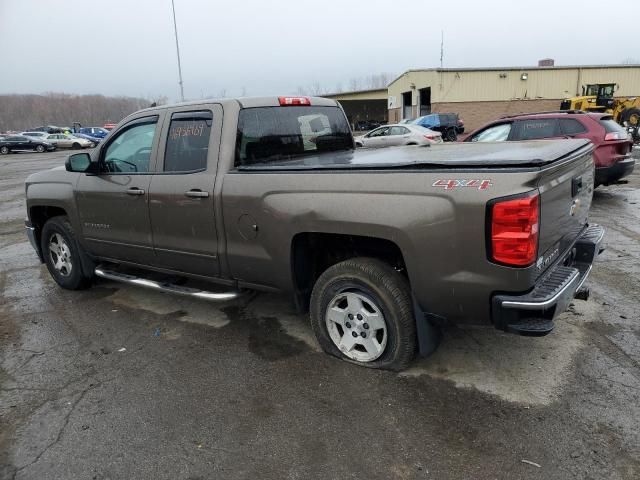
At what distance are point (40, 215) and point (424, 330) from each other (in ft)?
15.3

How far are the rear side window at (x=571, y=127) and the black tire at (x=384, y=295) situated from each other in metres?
6.81

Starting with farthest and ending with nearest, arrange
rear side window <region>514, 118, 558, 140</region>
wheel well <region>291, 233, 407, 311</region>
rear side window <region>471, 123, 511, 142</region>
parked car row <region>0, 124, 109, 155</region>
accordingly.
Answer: parked car row <region>0, 124, 109, 155</region> → rear side window <region>471, 123, 511, 142</region> → rear side window <region>514, 118, 558, 140</region> → wheel well <region>291, 233, 407, 311</region>

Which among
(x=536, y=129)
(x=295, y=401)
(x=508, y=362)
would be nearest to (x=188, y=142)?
(x=295, y=401)

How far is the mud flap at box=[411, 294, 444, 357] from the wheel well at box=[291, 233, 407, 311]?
314 millimetres

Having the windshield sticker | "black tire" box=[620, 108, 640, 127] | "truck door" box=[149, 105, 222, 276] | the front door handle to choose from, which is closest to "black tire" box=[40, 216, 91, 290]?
"truck door" box=[149, 105, 222, 276]

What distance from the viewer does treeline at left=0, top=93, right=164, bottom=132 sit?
111 meters

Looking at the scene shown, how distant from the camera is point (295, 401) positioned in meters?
3.19

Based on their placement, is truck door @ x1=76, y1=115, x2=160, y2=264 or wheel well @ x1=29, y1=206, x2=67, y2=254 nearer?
truck door @ x1=76, y1=115, x2=160, y2=264

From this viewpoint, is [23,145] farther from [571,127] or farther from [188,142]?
[188,142]

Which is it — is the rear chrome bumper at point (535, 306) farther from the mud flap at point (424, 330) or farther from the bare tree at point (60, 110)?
the bare tree at point (60, 110)

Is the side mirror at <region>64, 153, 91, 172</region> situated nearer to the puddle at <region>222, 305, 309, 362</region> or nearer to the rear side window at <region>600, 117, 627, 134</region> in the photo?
the puddle at <region>222, 305, 309, 362</region>

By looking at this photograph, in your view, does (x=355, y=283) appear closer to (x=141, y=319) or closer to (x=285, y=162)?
(x=285, y=162)

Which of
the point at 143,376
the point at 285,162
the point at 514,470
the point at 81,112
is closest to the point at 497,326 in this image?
the point at 514,470

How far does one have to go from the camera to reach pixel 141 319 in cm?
463
